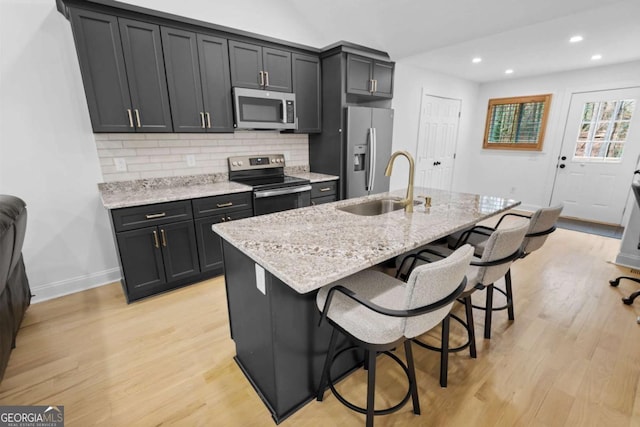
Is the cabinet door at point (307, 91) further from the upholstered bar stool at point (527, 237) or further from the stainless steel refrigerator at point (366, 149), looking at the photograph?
the upholstered bar stool at point (527, 237)

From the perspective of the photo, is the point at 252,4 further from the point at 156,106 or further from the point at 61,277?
the point at 61,277

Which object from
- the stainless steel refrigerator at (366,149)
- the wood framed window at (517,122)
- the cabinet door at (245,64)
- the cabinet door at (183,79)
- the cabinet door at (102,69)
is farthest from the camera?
the wood framed window at (517,122)

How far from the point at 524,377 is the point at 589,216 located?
15.6ft

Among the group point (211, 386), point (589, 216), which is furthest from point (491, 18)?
point (589, 216)

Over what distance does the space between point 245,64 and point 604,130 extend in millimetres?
5654

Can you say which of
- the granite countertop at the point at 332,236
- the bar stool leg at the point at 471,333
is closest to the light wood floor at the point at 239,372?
the bar stool leg at the point at 471,333

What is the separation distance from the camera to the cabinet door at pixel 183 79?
2.51 meters

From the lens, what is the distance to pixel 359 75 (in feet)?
11.5

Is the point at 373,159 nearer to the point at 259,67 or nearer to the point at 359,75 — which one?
the point at 359,75

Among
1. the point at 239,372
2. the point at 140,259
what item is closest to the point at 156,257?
the point at 140,259

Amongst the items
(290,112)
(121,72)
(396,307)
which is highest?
(121,72)

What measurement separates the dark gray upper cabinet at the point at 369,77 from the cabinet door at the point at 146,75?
6.49 feet

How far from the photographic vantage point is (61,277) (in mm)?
2607

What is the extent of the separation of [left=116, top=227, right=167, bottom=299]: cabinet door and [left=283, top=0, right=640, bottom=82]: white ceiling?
299 centimetres
